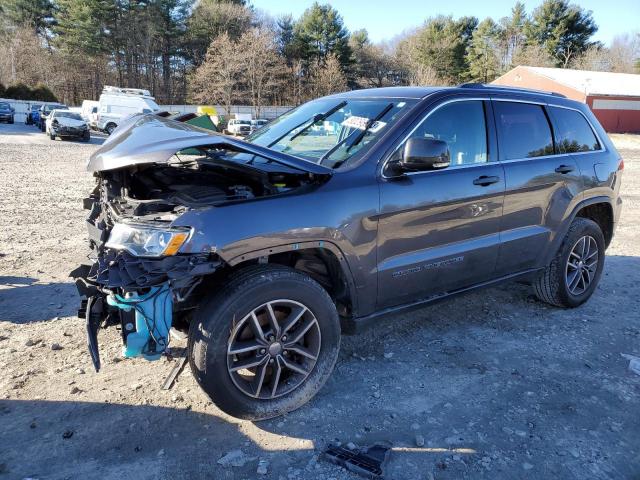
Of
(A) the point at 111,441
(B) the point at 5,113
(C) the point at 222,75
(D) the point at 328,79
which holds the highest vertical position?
(D) the point at 328,79

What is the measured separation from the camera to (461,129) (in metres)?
3.79

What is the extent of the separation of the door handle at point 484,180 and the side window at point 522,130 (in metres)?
0.28

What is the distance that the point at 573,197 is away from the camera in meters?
4.45

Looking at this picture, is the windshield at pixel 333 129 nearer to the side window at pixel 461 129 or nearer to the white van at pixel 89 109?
the side window at pixel 461 129

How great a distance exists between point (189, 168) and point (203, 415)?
5.71ft

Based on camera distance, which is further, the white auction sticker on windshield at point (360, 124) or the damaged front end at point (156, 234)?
the white auction sticker on windshield at point (360, 124)

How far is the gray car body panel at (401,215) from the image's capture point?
279 centimetres

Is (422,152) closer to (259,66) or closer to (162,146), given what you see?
(162,146)

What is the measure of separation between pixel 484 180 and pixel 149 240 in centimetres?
243

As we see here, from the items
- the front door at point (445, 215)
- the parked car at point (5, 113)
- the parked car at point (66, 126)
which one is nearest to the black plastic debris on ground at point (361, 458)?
the front door at point (445, 215)

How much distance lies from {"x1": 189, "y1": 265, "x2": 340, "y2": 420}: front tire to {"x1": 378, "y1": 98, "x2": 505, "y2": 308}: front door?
1.79 ft

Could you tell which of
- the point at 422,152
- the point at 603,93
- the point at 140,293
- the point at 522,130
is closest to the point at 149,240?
the point at 140,293

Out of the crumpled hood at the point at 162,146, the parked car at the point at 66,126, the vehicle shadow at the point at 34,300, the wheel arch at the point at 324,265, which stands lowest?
the vehicle shadow at the point at 34,300

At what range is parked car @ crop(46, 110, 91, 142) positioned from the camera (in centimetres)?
2470
